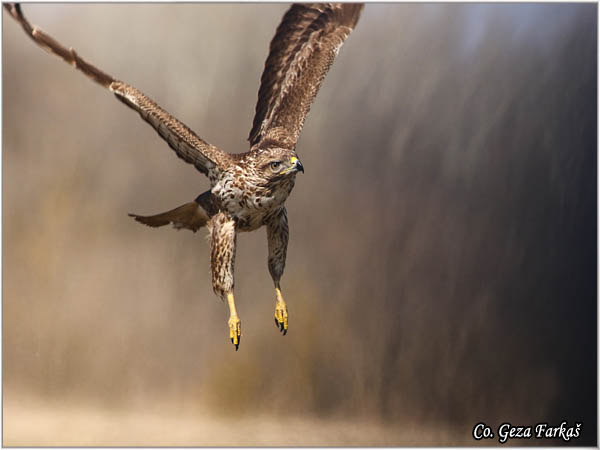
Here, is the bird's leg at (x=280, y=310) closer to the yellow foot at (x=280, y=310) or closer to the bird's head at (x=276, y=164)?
the yellow foot at (x=280, y=310)

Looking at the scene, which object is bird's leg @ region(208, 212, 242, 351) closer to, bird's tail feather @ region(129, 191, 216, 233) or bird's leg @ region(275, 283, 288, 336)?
bird's tail feather @ region(129, 191, 216, 233)

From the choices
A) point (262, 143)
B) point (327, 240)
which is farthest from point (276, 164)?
point (327, 240)

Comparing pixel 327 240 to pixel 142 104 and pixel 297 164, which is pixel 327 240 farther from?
pixel 142 104

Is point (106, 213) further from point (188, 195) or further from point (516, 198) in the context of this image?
point (516, 198)

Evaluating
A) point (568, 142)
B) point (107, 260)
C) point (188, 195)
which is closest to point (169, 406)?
point (107, 260)

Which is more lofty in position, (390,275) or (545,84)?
(545,84)

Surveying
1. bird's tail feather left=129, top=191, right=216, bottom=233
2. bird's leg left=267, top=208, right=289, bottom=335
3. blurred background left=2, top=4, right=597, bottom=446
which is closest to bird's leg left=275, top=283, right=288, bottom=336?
bird's leg left=267, top=208, right=289, bottom=335

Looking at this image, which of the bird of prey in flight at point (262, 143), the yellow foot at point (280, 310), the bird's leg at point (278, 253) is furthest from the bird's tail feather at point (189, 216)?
the yellow foot at point (280, 310)
